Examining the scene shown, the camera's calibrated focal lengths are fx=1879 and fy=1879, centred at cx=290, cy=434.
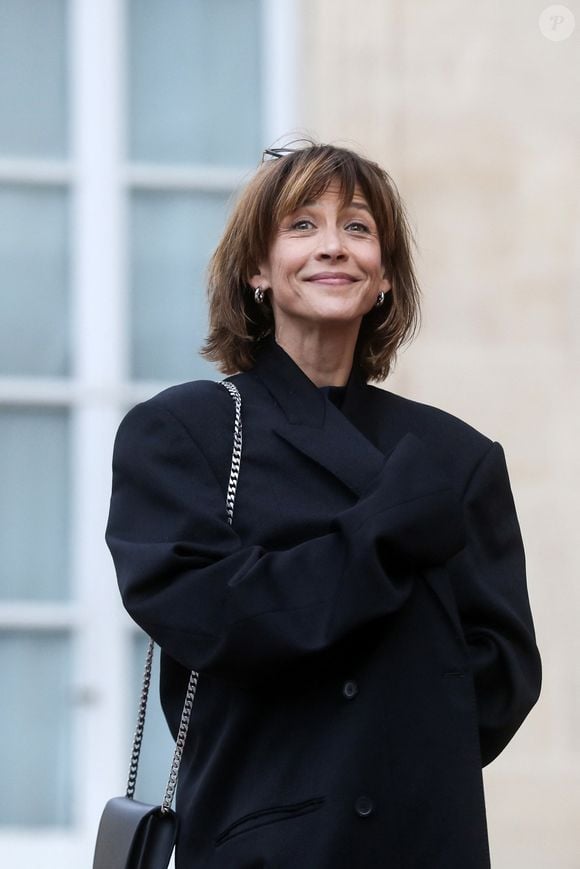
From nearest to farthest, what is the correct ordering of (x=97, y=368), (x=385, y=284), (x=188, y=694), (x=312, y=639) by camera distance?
(x=312, y=639)
(x=188, y=694)
(x=385, y=284)
(x=97, y=368)

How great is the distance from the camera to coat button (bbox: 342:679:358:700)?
2508mm

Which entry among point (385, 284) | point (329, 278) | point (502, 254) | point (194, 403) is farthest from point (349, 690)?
point (502, 254)

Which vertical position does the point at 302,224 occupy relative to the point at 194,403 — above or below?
above

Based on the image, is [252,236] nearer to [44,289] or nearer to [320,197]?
[320,197]

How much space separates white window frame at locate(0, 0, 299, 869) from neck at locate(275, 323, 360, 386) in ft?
6.26

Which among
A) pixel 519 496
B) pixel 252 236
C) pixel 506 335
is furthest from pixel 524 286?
pixel 252 236

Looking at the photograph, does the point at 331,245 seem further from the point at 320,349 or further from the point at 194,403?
the point at 194,403

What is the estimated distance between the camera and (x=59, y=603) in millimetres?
4703

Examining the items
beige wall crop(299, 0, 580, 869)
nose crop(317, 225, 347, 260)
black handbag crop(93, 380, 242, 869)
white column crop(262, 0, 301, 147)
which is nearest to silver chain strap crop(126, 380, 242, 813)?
black handbag crop(93, 380, 242, 869)

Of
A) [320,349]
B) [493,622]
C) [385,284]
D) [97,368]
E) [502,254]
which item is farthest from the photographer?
[97,368]

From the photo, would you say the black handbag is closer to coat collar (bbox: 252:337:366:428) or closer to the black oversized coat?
the black oversized coat

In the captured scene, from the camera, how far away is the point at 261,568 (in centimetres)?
248

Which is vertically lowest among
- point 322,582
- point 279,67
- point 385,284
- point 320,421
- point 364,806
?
point 364,806

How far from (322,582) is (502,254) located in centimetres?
232
